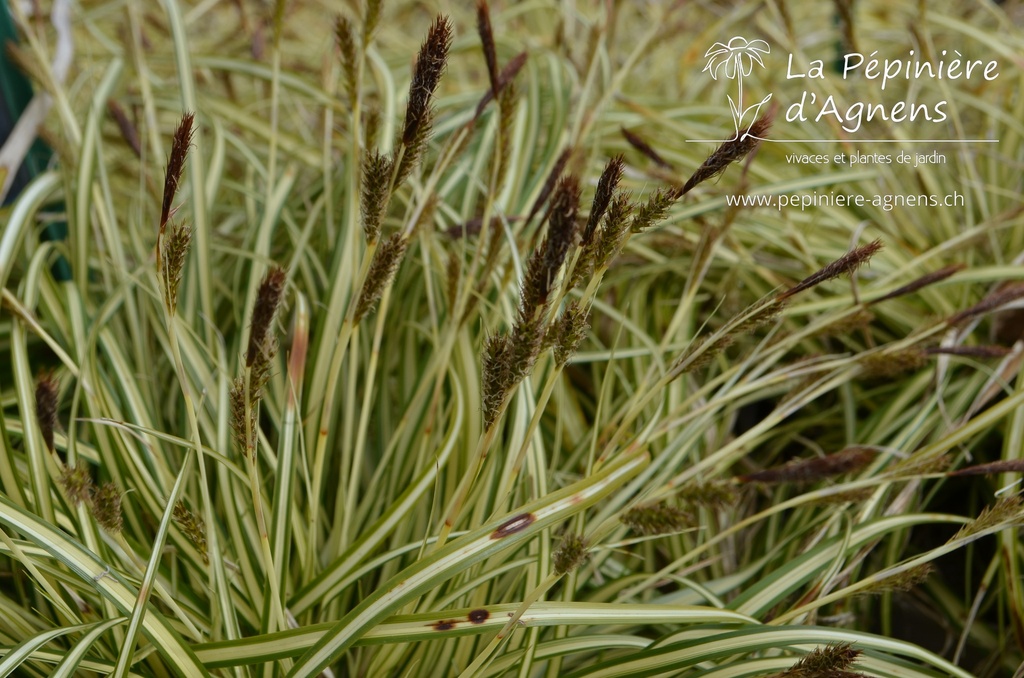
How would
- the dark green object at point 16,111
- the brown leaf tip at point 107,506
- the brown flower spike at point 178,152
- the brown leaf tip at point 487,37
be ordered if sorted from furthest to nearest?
the dark green object at point 16,111, the brown leaf tip at point 487,37, the brown leaf tip at point 107,506, the brown flower spike at point 178,152

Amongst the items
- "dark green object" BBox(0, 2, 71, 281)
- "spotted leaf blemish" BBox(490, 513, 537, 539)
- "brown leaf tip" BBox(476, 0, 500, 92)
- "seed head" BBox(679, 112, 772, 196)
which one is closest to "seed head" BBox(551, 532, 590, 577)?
"spotted leaf blemish" BBox(490, 513, 537, 539)

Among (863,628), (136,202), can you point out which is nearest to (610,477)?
(863,628)

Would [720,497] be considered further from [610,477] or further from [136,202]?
[136,202]

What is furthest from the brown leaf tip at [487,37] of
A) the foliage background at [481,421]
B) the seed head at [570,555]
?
the seed head at [570,555]

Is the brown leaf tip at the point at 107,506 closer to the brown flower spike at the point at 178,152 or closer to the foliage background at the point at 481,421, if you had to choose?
the foliage background at the point at 481,421

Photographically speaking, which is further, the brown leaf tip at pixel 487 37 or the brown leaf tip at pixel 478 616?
the brown leaf tip at pixel 487 37

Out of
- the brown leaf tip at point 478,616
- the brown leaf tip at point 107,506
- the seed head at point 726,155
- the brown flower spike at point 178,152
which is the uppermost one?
the seed head at point 726,155

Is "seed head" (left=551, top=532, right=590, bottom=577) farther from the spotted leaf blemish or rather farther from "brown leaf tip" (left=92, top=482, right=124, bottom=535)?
"brown leaf tip" (left=92, top=482, right=124, bottom=535)
